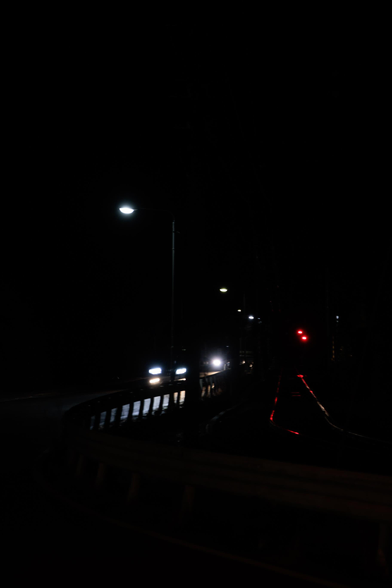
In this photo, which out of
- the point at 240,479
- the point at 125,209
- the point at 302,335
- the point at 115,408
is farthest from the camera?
the point at 302,335

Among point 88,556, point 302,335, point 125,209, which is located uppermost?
point 302,335

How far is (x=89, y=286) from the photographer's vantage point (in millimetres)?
48000

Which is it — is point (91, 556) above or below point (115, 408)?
below

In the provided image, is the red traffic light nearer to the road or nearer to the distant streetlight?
the distant streetlight

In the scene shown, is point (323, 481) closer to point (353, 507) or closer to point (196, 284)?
point (353, 507)

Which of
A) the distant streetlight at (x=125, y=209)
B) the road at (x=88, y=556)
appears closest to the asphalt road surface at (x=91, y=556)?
the road at (x=88, y=556)

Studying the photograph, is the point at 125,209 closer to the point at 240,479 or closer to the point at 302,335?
the point at 240,479

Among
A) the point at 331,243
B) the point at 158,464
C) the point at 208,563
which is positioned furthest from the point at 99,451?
the point at 331,243

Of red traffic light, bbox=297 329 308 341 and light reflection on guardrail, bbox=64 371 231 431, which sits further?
red traffic light, bbox=297 329 308 341

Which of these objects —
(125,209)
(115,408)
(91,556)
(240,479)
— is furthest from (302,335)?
(91,556)

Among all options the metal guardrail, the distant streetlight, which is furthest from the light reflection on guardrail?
the distant streetlight

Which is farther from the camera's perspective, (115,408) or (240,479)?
(115,408)

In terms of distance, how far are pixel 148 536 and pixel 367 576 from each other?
89.5 inches

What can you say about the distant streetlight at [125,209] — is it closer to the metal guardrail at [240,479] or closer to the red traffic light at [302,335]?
the metal guardrail at [240,479]
